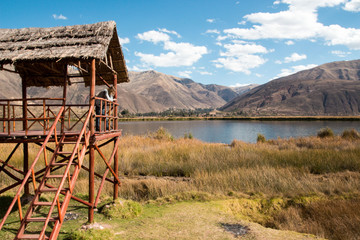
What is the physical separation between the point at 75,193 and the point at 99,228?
3401 mm

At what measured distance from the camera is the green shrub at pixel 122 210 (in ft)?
21.8

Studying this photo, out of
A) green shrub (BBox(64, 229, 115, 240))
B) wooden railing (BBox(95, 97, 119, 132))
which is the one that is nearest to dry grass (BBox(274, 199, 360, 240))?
green shrub (BBox(64, 229, 115, 240))

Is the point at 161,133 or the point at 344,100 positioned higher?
the point at 344,100

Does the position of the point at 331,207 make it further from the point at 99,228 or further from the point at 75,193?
the point at 75,193

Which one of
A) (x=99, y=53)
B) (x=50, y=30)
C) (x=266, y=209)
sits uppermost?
(x=50, y=30)

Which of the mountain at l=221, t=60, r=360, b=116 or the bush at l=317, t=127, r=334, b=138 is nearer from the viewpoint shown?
the bush at l=317, t=127, r=334, b=138

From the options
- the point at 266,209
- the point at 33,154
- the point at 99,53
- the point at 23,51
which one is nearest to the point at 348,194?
the point at 266,209

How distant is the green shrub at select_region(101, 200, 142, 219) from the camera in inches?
261

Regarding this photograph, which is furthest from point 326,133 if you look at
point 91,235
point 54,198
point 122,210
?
point 54,198

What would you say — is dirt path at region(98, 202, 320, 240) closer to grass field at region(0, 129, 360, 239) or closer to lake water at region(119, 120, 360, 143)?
grass field at region(0, 129, 360, 239)

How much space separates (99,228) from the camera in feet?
18.9

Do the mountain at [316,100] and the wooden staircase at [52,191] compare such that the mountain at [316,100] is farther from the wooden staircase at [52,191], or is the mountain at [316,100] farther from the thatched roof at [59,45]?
the wooden staircase at [52,191]

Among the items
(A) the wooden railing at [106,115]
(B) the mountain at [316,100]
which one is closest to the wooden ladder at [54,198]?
(A) the wooden railing at [106,115]

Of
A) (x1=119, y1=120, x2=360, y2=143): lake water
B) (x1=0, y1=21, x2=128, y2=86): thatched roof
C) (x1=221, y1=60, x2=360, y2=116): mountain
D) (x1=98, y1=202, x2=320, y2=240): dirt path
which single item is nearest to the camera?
(x1=98, y1=202, x2=320, y2=240): dirt path
